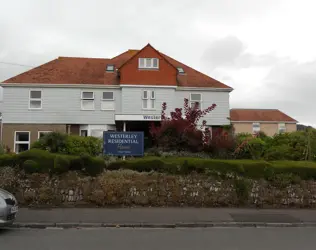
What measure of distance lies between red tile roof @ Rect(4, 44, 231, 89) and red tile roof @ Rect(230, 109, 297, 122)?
29768 millimetres

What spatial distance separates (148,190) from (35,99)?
1658 cm

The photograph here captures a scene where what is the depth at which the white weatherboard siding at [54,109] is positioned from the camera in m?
25.2

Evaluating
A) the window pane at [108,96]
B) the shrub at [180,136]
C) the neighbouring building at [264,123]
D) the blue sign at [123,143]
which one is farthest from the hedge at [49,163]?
the neighbouring building at [264,123]

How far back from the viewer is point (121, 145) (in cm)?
1460

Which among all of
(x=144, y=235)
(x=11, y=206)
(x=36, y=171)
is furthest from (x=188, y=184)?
(x=11, y=206)

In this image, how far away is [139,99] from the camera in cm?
2586

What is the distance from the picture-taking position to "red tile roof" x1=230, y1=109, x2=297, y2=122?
188 feet

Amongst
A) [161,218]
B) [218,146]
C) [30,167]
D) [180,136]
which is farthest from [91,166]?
[218,146]

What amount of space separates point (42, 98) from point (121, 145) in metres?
13.3

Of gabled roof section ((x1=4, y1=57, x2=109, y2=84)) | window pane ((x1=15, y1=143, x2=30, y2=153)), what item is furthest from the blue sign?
window pane ((x1=15, y1=143, x2=30, y2=153))

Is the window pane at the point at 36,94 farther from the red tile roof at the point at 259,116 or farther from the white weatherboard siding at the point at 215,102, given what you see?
the red tile roof at the point at 259,116

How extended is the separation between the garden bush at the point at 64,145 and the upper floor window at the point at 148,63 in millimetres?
10073

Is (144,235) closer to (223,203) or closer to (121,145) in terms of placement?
(223,203)

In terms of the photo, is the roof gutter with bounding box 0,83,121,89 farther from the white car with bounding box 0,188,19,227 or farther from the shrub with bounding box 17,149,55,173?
the white car with bounding box 0,188,19,227
